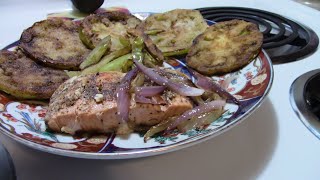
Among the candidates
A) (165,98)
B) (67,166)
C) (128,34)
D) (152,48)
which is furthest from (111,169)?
(128,34)

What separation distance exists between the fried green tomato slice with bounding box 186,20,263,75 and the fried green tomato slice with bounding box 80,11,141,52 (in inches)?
9.6

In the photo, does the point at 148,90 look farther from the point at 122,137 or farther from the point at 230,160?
the point at 230,160

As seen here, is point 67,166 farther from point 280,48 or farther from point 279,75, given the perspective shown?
point 280,48

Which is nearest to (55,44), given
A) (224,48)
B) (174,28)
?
(174,28)

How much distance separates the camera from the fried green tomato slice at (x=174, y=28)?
1.20 meters

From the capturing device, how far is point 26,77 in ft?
3.23

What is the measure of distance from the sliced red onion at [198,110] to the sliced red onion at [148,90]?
3.3 inches

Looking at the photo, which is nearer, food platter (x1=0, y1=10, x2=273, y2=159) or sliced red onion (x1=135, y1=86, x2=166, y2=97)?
food platter (x1=0, y1=10, x2=273, y2=159)

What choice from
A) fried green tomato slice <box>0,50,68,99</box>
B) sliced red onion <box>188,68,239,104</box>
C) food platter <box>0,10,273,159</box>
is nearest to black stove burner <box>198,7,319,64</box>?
food platter <box>0,10,273,159</box>

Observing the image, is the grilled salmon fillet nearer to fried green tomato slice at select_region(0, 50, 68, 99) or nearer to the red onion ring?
the red onion ring

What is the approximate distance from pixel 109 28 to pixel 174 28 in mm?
239

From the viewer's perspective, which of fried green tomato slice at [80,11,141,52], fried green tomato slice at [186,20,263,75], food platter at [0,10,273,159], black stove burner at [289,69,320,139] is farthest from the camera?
fried green tomato slice at [80,11,141,52]

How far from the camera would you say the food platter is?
0.69 metres

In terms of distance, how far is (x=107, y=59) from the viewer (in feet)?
3.63
